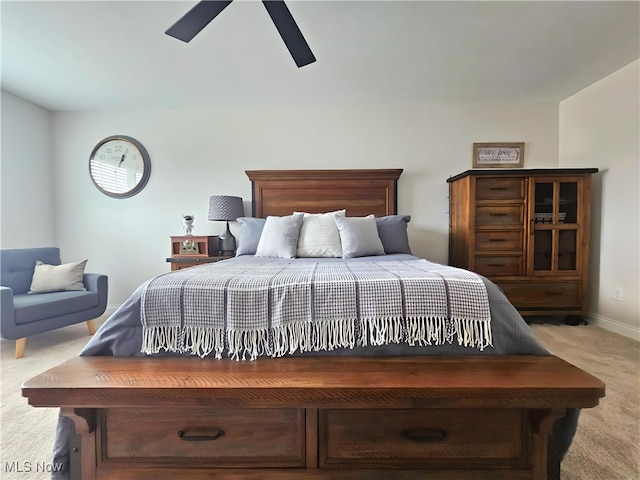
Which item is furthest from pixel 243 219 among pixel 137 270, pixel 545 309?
pixel 545 309

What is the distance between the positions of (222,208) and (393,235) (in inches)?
67.3

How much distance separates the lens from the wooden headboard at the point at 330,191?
3.19 meters

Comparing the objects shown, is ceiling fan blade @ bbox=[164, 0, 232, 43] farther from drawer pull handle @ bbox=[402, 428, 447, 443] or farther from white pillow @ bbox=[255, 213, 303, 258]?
drawer pull handle @ bbox=[402, 428, 447, 443]

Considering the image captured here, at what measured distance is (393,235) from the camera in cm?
266

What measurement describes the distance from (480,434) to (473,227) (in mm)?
2174

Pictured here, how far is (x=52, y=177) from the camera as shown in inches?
133

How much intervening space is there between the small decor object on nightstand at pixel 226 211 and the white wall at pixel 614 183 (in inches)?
138

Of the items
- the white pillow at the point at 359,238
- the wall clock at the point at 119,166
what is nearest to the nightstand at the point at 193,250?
the wall clock at the point at 119,166

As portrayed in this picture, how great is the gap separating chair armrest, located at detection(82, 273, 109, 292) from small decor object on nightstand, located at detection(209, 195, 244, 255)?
107cm

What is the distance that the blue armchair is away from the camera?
2098 mm

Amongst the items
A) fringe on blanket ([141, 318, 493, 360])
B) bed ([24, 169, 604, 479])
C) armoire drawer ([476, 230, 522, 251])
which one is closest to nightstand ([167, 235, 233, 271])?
bed ([24, 169, 604, 479])

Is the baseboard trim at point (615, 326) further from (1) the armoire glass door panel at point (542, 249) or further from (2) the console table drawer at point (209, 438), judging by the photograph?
(2) the console table drawer at point (209, 438)

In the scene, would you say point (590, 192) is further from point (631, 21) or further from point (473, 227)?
point (631, 21)

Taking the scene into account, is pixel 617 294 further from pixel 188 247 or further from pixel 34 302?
pixel 34 302
